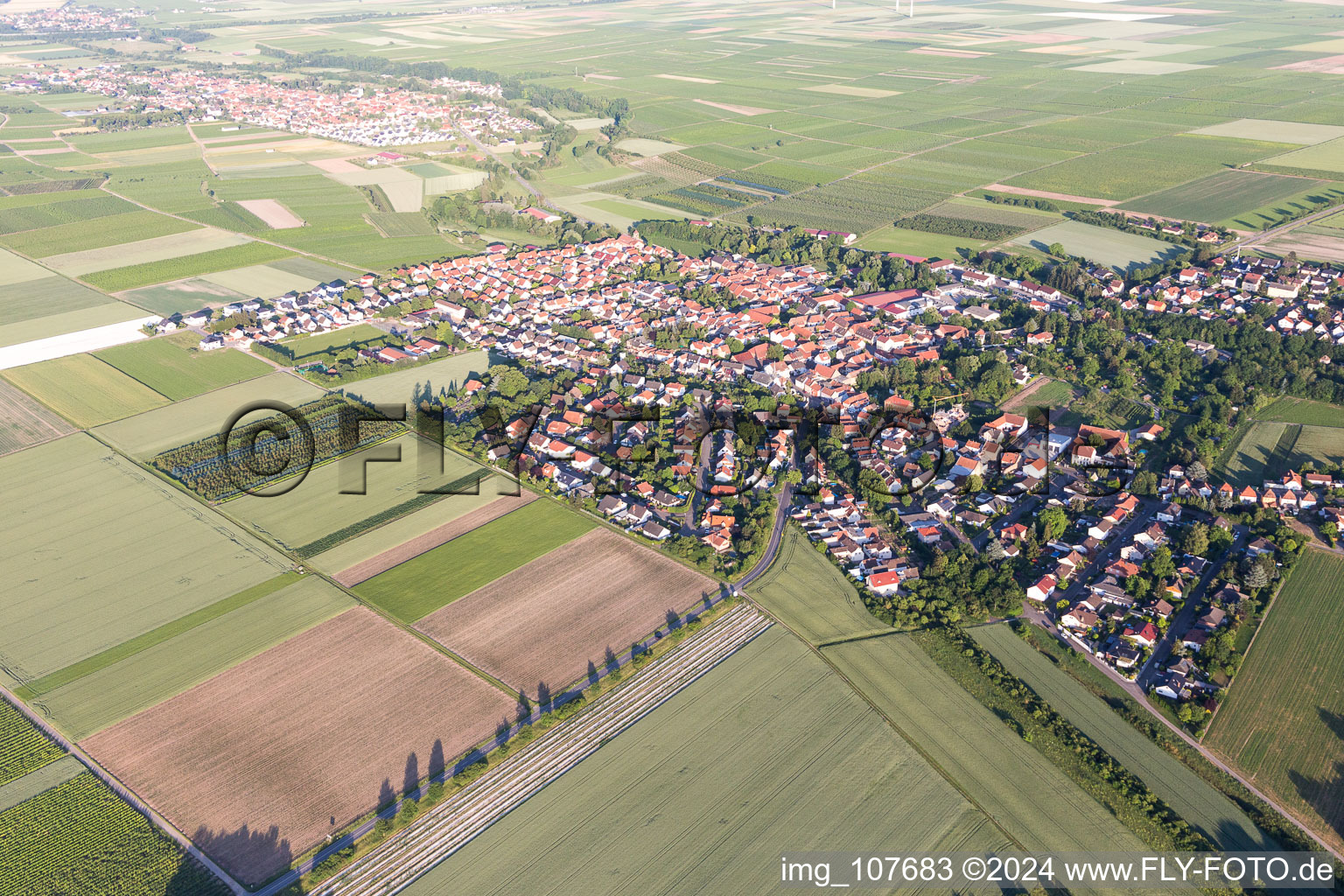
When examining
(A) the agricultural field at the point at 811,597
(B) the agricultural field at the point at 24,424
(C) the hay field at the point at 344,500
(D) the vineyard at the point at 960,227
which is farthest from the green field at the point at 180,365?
(D) the vineyard at the point at 960,227

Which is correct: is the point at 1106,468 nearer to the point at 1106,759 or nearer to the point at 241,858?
the point at 1106,759

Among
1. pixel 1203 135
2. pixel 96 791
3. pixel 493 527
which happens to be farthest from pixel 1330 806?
pixel 1203 135

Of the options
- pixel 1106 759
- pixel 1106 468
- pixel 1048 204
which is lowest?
pixel 1106 759

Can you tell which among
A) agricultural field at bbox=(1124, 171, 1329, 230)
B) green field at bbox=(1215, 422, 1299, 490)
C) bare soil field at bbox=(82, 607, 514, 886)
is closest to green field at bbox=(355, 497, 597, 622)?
bare soil field at bbox=(82, 607, 514, 886)

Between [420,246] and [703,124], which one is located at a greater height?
[703,124]

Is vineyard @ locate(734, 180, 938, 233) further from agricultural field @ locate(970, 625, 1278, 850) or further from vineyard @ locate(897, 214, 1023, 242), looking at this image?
agricultural field @ locate(970, 625, 1278, 850)

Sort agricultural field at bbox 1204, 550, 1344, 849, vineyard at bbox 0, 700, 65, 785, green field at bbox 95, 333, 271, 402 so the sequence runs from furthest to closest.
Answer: green field at bbox 95, 333, 271, 402, vineyard at bbox 0, 700, 65, 785, agricultural field at bbox 1204, 550, 1344, 849

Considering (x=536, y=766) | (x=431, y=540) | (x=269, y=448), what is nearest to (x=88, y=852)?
(x=536, y=766)

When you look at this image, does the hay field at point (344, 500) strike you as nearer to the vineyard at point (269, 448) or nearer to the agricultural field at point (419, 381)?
the vineyard at point (269, 448)
